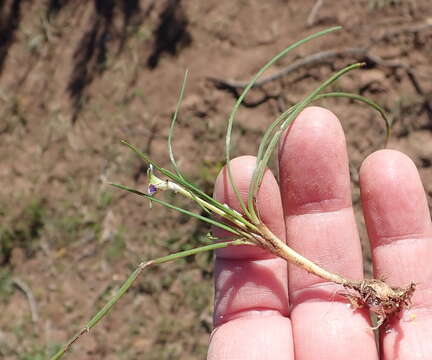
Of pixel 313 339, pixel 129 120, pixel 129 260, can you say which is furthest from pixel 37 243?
pixel 313 339

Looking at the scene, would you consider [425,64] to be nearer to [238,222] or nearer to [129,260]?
[238,222]

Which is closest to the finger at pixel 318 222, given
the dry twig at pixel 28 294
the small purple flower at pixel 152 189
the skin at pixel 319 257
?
the skin at pixel 319 257

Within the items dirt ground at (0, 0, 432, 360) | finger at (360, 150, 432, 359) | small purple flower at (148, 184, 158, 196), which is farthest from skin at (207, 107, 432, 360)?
dirt ground at (0, 0, 432, 360)

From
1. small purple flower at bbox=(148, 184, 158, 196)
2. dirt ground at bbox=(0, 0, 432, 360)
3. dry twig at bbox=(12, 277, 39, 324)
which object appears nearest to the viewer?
small purple flower at bbox=(148, 184, 158, 196)

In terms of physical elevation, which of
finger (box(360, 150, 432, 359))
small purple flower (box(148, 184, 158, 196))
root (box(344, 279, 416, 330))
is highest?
small purple flower (box(148, 184, 158, 196))

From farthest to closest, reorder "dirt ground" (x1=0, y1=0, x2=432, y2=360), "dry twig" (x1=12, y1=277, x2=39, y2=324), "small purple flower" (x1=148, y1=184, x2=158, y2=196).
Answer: "dry twig" (x1=12, y1=277, x2=39, y2=324)
"dirt ground" (x1=0, y1=0, x2=432, y2=360)
"small purple flower" (x1=148, y1=184, x2=158, y2=196)

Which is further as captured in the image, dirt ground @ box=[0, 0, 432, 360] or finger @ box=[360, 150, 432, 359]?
dirt ground @ box=[0, 0, 432, 360]

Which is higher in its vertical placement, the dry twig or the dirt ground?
the dirt ground

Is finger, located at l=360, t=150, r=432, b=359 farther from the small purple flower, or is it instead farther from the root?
the small purple flower

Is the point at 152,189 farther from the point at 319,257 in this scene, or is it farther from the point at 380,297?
the point at 380,297
